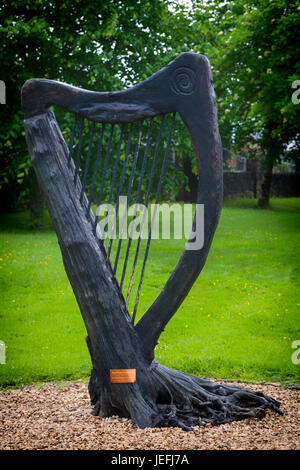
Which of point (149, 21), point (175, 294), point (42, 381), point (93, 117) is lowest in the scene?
point (42, 381)

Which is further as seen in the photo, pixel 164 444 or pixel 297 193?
pixel 297 193

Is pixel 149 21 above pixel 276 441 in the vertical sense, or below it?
above

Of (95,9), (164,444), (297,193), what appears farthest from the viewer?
(297,193)

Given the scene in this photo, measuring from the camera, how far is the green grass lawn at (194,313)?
375 cm

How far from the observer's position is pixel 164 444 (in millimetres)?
2326

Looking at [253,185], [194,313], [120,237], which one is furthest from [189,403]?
[253,185]

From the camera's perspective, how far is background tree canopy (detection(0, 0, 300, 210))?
7.73m

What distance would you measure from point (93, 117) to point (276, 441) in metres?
1.85

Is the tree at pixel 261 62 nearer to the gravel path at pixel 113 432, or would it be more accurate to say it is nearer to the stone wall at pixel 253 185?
the stone wall at pixel 253 185

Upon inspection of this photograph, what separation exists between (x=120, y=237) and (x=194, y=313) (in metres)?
2.92

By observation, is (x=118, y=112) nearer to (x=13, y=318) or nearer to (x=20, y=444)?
(x=20, y=444)
